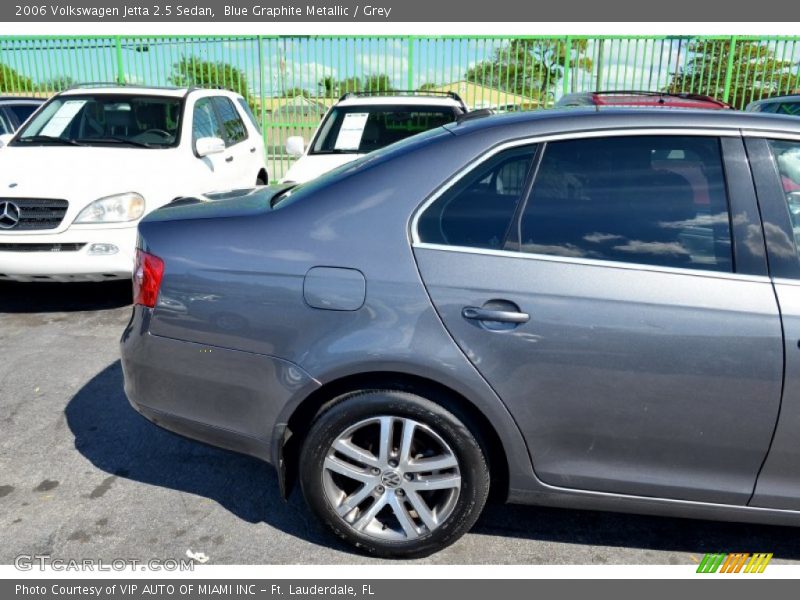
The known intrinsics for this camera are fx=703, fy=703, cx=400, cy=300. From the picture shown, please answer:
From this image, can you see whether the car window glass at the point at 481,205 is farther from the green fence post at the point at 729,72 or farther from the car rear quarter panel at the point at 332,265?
the green fence post at the point at 729,72

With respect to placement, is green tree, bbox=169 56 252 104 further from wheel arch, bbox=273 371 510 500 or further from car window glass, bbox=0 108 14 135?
wheel arch, bbox=273 371 510 500

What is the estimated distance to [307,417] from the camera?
9.11 ft

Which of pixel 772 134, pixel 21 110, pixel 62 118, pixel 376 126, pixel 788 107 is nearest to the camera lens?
pixel 772 134

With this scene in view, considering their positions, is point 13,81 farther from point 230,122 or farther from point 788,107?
point 788,107

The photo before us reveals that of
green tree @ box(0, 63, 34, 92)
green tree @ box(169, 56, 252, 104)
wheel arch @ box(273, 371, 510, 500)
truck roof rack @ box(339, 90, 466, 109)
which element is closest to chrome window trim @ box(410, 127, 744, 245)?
wheel arch @ box(273, 371, 510, 500)

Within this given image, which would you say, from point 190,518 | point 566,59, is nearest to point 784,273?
point 190,518

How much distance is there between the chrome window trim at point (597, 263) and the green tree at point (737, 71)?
11.0 metres

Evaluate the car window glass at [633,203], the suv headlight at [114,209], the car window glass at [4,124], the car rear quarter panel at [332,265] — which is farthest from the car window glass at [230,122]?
the car window glass at [633,203]

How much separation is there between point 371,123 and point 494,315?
191 inches

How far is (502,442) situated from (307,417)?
766mm

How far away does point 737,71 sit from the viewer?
12.2m

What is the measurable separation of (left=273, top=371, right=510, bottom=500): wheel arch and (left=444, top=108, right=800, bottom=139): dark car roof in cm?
99

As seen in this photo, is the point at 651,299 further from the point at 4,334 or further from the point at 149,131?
the point at 149,131

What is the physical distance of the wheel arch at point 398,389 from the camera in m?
2.62
